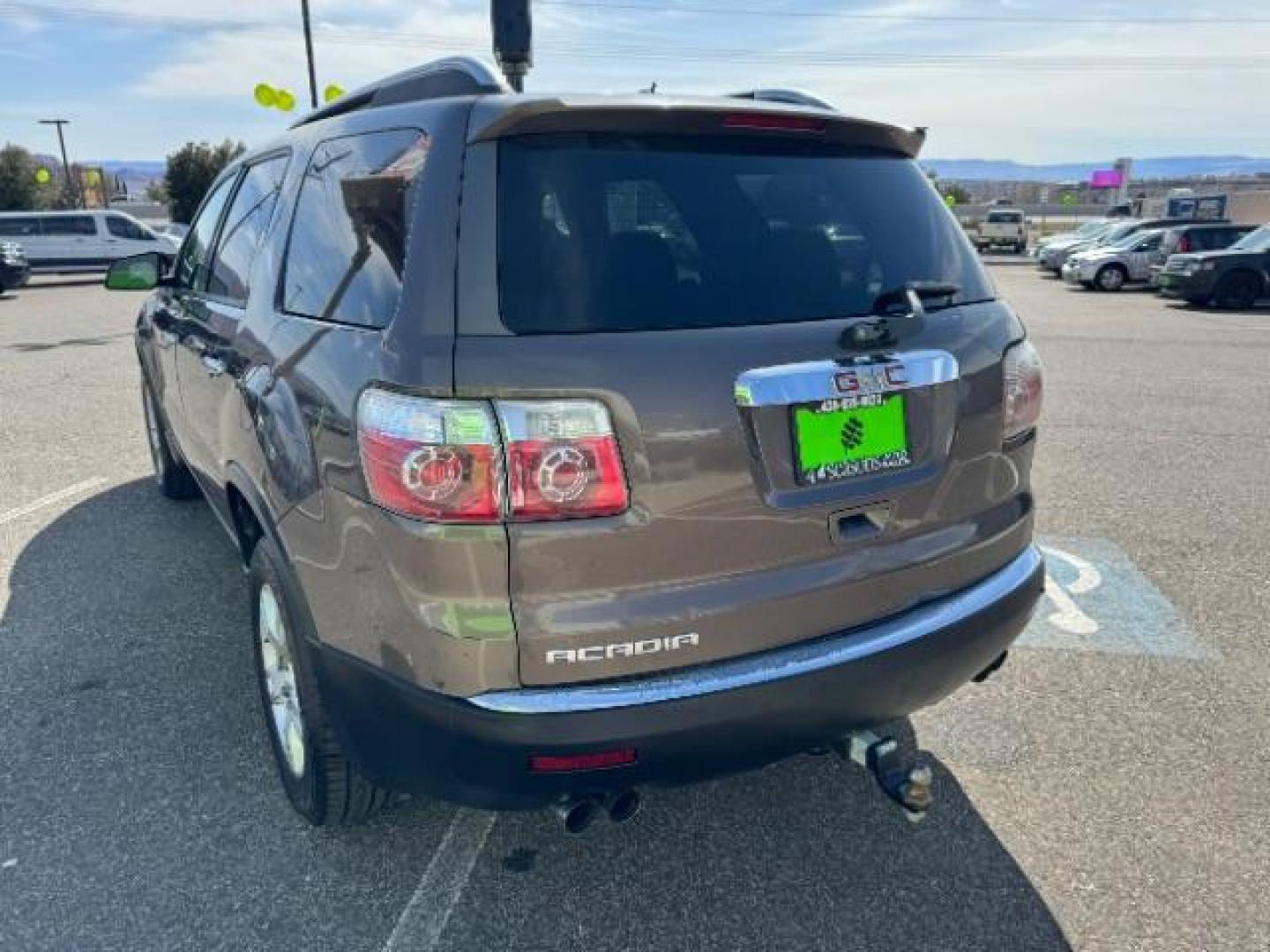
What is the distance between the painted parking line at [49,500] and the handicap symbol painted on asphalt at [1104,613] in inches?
209

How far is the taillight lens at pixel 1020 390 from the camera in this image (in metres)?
2.45

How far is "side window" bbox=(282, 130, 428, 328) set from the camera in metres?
2.03

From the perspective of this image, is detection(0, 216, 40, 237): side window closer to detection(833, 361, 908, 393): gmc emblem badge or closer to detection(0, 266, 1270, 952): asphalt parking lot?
detection(0, 266, 1270, 952): asphalt parking lot

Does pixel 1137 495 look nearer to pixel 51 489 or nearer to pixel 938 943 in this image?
pixel 938 943

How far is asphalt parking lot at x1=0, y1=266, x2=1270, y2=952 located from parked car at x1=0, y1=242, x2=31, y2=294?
19.9 meters

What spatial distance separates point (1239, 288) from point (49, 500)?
19.0m

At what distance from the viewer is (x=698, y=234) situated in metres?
2.12

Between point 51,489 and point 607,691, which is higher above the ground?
point 607,691

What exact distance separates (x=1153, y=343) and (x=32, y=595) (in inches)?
518

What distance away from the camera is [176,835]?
259cm

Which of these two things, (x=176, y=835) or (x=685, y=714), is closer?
(x=685, y=714)

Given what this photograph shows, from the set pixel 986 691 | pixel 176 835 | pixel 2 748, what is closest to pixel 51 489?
pixel 2 748

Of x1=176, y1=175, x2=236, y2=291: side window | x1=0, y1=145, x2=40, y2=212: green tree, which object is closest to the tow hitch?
x1=176, y1=175, x2=236, y2=291: side window

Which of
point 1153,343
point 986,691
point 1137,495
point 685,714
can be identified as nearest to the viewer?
point 685,714
